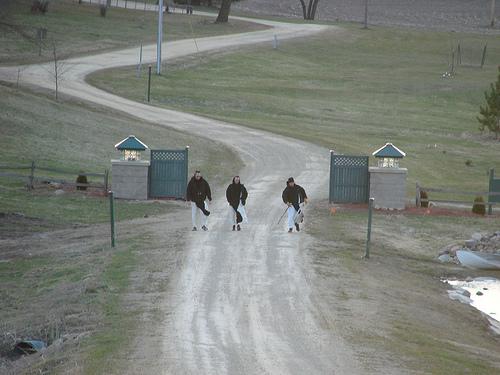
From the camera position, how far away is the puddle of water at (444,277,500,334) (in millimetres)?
25250

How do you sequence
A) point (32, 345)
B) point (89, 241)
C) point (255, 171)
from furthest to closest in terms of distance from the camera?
point (255, 171) < point (89, 241) < point (32, 345)

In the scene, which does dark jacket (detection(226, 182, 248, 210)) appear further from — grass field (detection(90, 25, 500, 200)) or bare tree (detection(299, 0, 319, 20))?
bare tree (detection(299, 0, 319, 20))

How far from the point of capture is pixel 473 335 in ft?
73.2

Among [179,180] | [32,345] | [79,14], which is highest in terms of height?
[79,14]

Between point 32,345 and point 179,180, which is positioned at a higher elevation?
point 179,180

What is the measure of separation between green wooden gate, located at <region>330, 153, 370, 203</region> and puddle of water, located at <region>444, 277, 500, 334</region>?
352 inches

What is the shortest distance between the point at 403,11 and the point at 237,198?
107848 millimetres

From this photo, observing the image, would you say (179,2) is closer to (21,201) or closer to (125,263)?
(21,201)

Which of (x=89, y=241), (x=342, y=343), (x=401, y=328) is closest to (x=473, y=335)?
(x=401, y=328)

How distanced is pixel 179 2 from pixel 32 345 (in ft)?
339

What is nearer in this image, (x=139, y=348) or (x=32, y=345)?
(x=139, y=348)

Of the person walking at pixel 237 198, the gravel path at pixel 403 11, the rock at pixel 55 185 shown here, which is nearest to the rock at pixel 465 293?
the person walking at pixel 237 198

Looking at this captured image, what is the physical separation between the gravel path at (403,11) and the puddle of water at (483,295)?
92649 mm

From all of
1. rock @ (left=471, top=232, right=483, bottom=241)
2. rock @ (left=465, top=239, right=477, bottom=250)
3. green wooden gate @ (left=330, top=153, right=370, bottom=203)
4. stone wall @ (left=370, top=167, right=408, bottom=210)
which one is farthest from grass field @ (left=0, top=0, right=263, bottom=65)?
rock @ (left=465, top=239, right=477, bottom=250)
